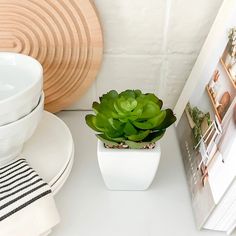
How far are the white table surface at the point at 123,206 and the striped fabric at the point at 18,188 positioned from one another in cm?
5

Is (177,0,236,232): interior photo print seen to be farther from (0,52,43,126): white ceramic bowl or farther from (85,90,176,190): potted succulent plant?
(0,52,43,126): white ceramic bowl

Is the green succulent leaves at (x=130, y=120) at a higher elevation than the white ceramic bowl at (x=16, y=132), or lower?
higher

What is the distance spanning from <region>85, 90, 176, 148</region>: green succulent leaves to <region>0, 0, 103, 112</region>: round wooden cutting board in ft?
0.37

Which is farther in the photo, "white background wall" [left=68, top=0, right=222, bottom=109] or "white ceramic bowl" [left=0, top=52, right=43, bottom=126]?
"white background wall" [left=68, top=0, right=222, bottom=109]

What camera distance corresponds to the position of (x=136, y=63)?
474 mm

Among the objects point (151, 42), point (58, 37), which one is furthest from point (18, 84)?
point (151, 42)

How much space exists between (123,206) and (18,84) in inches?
7.7

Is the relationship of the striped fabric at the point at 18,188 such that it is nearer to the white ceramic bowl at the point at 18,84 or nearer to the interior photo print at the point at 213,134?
the white ceramic bowl at the point at 18,84

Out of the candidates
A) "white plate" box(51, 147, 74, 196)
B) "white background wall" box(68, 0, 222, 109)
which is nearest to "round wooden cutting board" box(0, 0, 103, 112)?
"white background wall" box(68, 0, 222, 109)

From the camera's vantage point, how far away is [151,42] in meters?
0.45

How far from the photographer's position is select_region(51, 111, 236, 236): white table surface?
0.36 meters

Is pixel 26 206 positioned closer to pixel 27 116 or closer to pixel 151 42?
pixel 27 116

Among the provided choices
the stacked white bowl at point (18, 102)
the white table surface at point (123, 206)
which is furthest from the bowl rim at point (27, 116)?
the white table surface at point (123, 206)

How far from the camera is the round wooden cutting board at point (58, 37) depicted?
0.42 m
